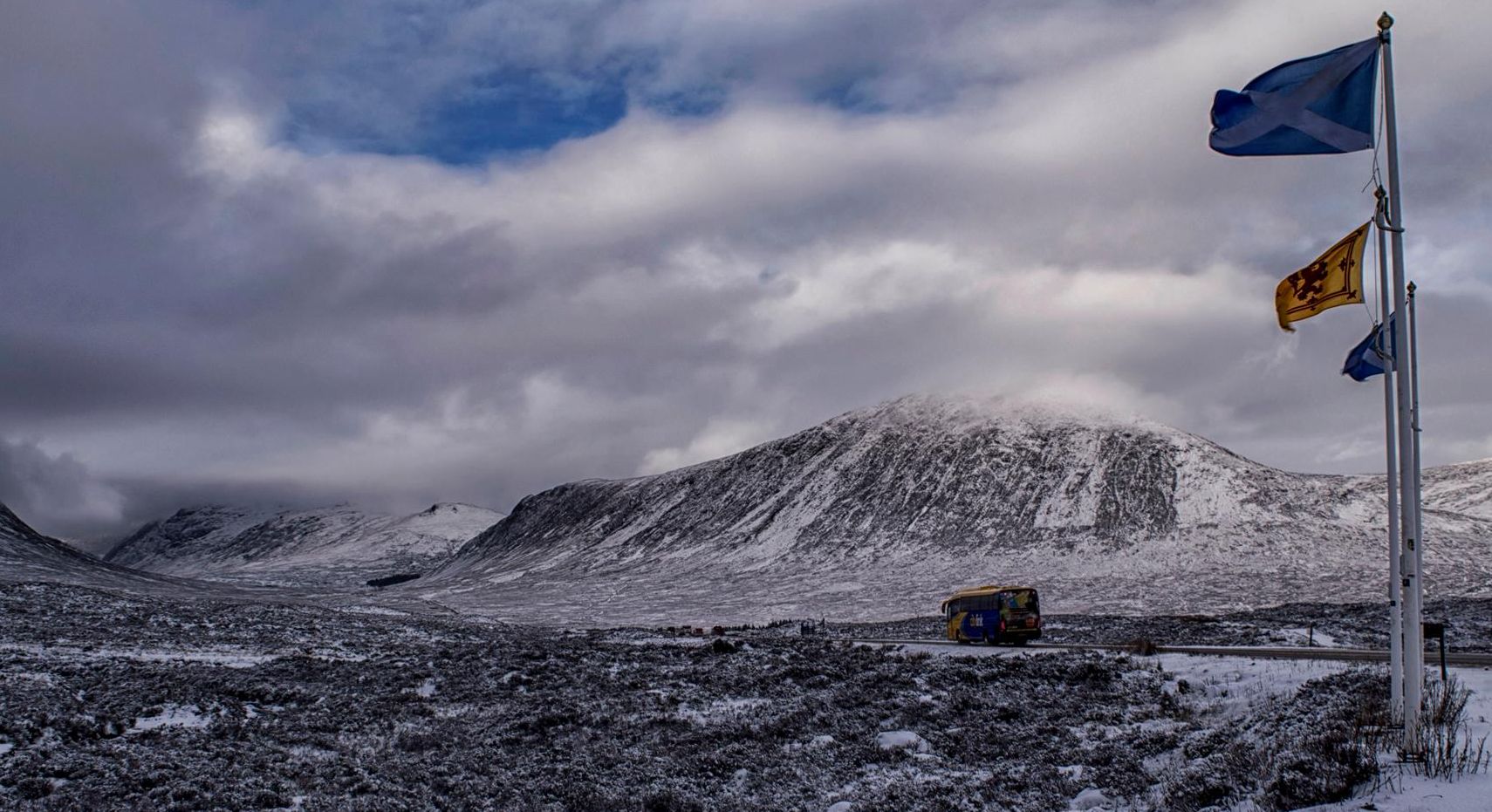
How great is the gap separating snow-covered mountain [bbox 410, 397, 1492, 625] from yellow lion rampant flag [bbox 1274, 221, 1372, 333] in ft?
282

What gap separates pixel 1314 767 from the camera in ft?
39.6

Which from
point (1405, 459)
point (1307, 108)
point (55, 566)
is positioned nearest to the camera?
point (1405, 459)

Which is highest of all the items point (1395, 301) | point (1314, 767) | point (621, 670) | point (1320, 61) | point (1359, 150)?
point (1320, 61)

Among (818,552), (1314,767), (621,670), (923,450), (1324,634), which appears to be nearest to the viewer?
(1314,767)

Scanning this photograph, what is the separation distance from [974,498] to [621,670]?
143082 millimetres

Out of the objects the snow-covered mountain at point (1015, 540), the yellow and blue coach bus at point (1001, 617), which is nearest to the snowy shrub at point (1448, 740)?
the yellow and blue coach bus at point (1001, 617)

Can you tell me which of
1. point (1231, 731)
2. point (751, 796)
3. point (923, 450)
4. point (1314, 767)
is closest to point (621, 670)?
point (751, 796)

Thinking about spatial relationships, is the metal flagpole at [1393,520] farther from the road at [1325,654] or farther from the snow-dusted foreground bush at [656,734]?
the road at [1325,654]

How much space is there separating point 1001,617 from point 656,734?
873 inches

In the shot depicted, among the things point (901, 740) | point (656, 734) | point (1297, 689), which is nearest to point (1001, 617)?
point (656, 734)

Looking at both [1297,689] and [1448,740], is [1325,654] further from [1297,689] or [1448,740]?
[1448,740]

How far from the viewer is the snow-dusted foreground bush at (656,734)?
636 inches

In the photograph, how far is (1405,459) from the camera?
12594mm

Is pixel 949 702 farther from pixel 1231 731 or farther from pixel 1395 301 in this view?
pixel 1395 301
